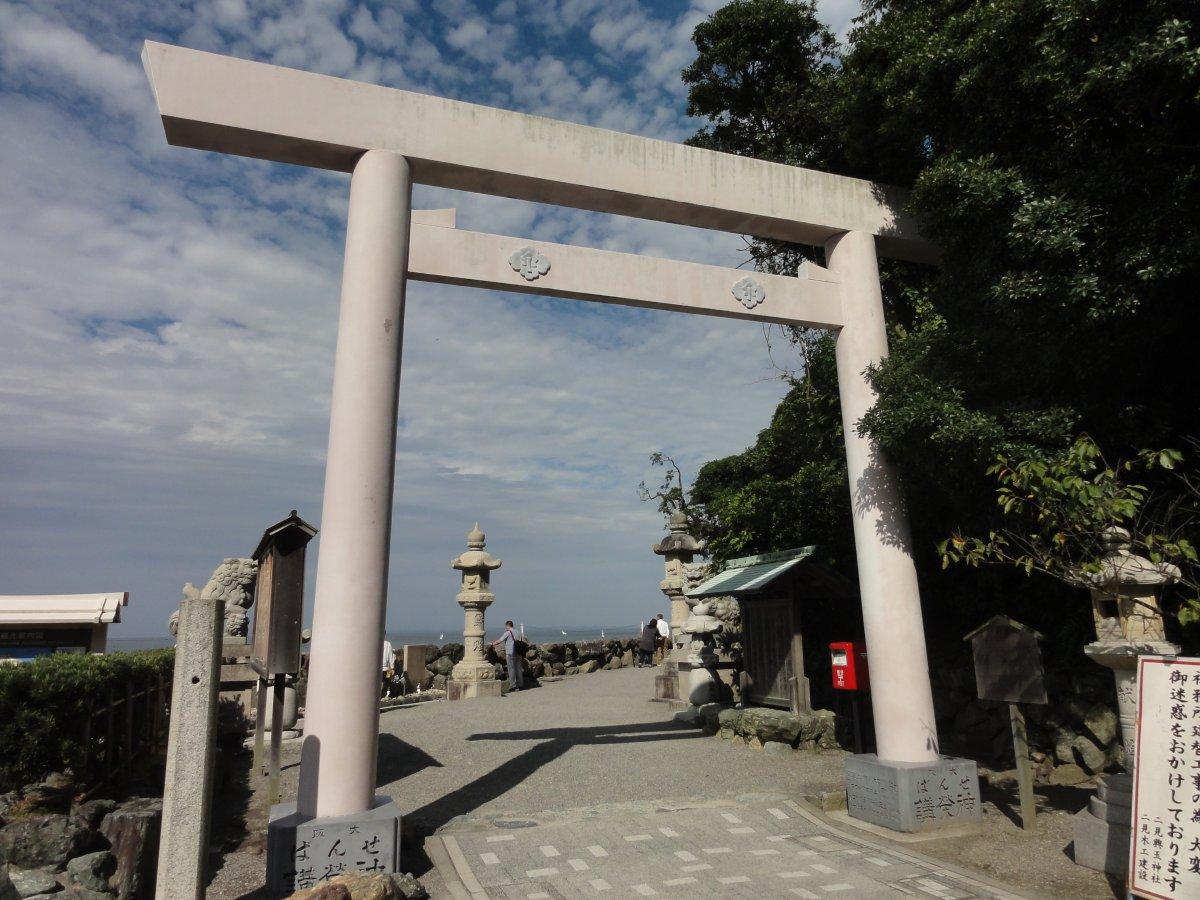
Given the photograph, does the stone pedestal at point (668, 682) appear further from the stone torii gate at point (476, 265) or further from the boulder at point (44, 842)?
the boulder at point (44, 842)

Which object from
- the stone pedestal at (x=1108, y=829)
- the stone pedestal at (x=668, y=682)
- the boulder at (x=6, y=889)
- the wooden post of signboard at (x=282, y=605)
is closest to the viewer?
the boulder at (x=6, y=889)

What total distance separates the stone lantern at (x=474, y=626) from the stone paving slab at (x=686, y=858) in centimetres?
935

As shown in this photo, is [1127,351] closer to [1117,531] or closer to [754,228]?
[1117,531]

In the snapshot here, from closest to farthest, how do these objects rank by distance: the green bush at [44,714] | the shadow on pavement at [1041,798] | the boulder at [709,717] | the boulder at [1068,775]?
the green bush at [44,714] → the shadow on pavement at [1041,798] → the boulder at [1068,775] → the boulder at [709,717]

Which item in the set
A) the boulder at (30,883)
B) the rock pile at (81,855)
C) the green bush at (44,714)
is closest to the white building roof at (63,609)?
the green bush at (44,714)

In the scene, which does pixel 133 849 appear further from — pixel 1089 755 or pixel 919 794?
pixel 1089 755

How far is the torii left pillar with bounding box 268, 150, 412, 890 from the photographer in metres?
5.08

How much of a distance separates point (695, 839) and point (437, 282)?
5.23 meters

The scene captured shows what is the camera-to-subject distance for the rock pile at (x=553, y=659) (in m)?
18.3

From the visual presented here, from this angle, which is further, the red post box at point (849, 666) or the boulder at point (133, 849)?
the red post box at point (849, 666)

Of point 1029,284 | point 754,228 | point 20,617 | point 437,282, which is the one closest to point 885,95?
point 754,228

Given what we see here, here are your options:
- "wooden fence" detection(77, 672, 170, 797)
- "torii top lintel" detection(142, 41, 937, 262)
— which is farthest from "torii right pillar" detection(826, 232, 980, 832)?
"wooden fence" detection(77, 672, 170, 797)

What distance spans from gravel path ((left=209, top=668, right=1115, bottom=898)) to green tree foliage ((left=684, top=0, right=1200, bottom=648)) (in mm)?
2822

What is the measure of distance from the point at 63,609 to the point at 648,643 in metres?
16.1
